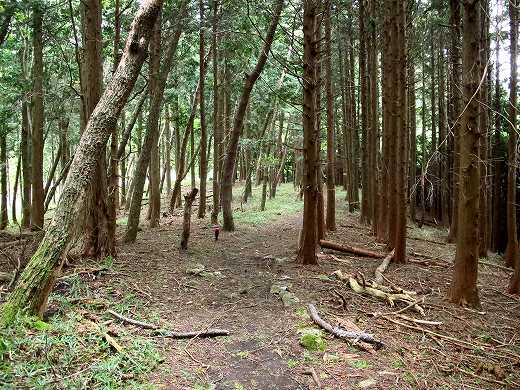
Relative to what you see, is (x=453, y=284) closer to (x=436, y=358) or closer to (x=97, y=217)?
(x=436, y=358)

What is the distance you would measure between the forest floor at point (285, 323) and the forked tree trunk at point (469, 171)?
43 centimetres

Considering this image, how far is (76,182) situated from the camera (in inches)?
186

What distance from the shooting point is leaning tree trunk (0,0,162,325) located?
441 cm

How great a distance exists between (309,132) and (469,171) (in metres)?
3.16

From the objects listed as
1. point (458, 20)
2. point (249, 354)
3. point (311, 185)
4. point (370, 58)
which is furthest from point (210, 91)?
point (249, 354)

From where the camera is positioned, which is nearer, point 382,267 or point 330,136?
point 382,267

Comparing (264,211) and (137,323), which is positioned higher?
(264,211)

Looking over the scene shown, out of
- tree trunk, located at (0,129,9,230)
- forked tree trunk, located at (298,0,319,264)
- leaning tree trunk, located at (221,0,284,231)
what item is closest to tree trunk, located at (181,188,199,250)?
forked tree trunk, located at (298,0,319,264)

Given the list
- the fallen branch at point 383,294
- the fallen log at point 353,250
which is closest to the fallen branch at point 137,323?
the fallen branch at point 383,294

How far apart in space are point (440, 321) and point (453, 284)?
105 centimetres

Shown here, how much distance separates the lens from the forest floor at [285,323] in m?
4.26

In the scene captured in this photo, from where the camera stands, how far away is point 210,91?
19234mm

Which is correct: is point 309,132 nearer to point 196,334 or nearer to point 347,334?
point 347,334

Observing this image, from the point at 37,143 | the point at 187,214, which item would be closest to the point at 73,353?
the point at 187,214
